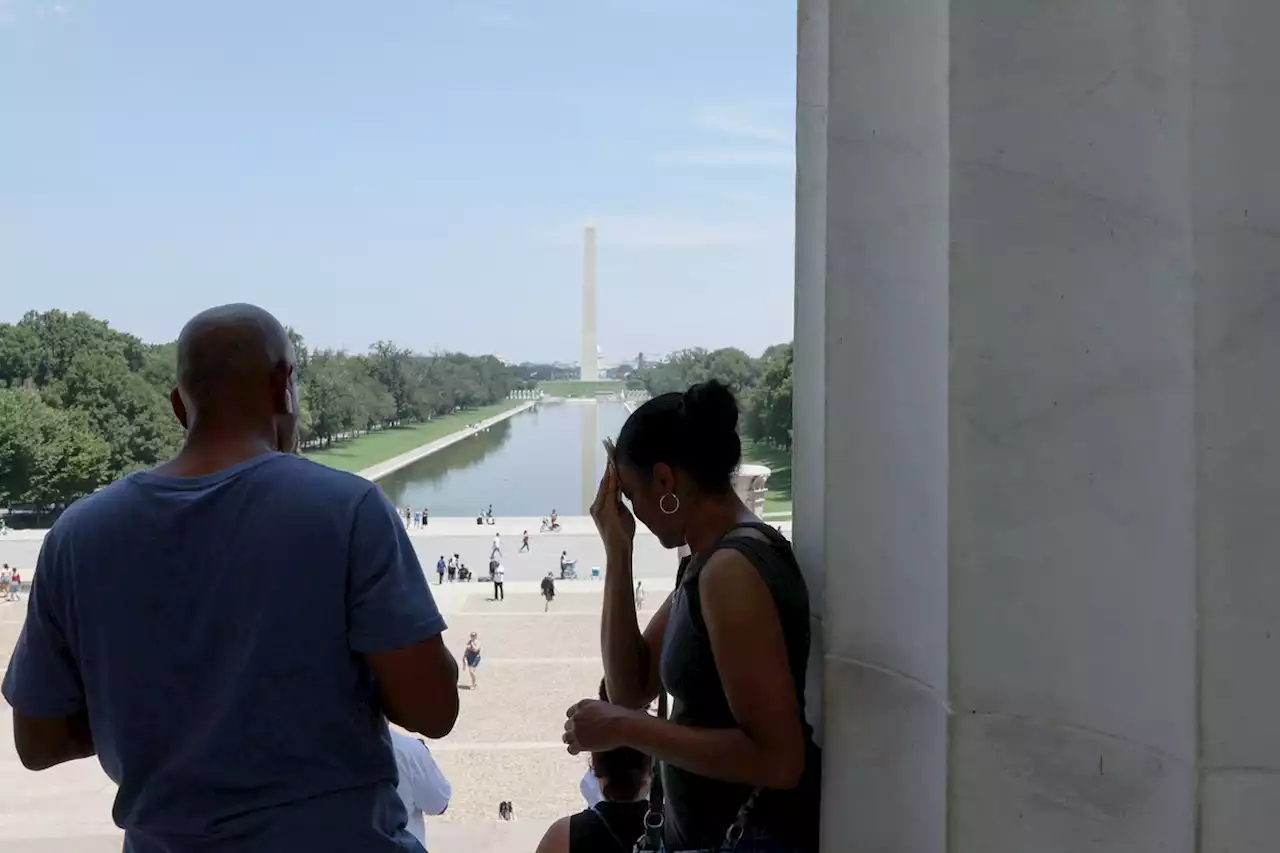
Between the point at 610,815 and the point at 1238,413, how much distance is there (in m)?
1.00

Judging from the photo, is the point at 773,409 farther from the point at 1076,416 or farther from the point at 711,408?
the point at 1076,416

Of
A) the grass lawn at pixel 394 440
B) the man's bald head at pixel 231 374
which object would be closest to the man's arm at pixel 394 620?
the man's bald head at pixel 231 374

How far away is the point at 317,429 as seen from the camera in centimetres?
1361

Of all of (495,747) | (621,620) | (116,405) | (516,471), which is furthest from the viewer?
(516,471)

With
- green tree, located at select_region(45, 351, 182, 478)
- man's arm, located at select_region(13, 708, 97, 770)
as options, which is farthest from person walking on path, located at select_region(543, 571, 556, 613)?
man's arm, located at select_region(13, 708, 97, 770)

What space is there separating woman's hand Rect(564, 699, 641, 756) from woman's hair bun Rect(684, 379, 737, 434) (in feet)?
1.13

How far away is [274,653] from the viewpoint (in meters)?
1.00

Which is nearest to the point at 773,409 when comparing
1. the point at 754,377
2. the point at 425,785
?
the point at 754,377

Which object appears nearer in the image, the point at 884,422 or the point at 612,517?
the point at 884,422

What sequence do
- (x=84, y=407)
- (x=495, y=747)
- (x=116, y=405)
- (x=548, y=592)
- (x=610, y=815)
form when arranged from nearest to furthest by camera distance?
(x=610, y=815)
(x=495, y=747)
(x=116, y=405)
(x=84, y=407)
(x=548, y=592)

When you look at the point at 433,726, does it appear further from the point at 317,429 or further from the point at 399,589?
the point at 317,429

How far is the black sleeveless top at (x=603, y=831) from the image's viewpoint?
4.78ft

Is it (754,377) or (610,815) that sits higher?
(754,377)

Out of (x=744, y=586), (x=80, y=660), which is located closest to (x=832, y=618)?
(x=744, y=586)
